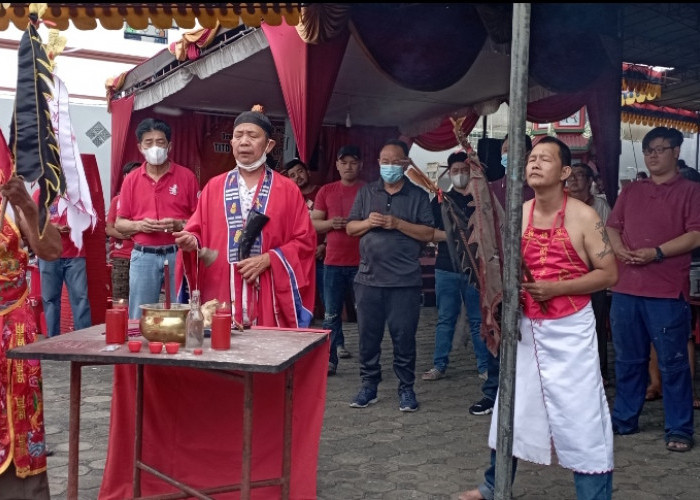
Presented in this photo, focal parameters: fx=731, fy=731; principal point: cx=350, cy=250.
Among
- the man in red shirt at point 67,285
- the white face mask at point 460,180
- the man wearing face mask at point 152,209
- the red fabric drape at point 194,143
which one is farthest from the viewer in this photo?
the red fabric drape at point 194,143

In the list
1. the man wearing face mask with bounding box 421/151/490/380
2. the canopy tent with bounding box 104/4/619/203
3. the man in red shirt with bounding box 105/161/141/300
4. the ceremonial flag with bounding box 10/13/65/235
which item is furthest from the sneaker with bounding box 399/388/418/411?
the man in red shirt with bounding box 105/161/141/300

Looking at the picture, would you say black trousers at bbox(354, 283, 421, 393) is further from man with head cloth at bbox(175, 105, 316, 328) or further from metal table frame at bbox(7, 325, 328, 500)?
metal table frame at bbox(7, 325, 328, 500)

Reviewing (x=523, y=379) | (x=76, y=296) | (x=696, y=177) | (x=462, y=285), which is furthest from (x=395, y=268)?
(x=696, y=177)

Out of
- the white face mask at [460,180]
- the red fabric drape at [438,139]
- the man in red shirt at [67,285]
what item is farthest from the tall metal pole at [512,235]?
the red fabric drape at [438,139]

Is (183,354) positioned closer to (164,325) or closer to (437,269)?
(164,325)

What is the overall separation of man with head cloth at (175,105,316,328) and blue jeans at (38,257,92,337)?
140 inches

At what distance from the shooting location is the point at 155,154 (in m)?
5.52

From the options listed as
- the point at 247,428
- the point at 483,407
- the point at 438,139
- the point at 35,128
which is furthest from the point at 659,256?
the point at 438,139

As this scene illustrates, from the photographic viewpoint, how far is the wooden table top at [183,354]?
2.57 meters

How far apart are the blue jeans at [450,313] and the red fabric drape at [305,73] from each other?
1.57 metres

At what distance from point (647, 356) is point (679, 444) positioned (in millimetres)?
566

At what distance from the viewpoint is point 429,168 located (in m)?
15.5

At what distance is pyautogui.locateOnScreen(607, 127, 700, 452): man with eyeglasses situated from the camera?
14.4 feet

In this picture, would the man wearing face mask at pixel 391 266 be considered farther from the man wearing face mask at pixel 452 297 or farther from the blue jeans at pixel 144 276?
the blue jeans at pixel 144 276
